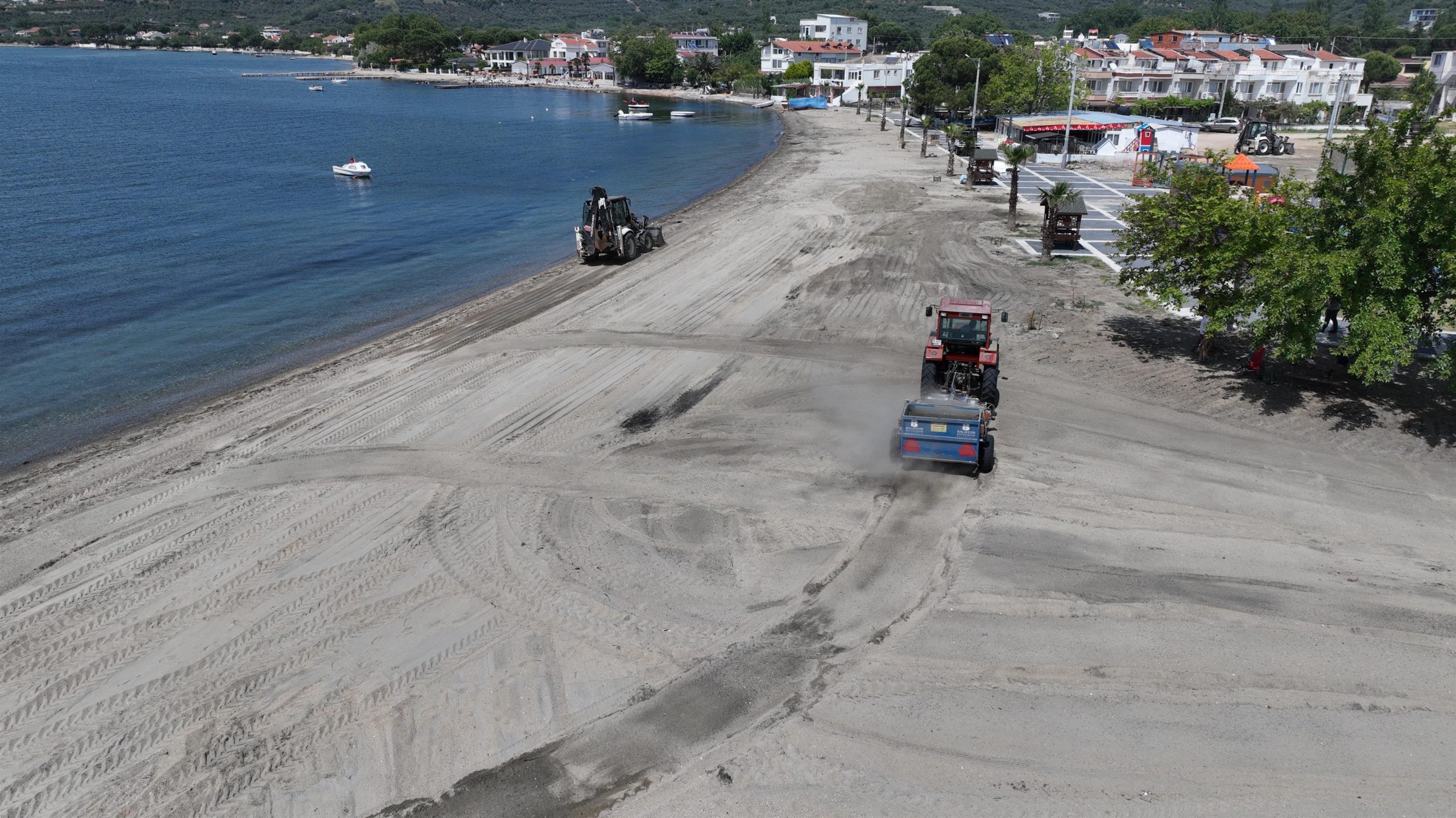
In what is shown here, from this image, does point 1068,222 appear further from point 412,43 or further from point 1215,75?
point 412,43

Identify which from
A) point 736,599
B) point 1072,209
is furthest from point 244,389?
point 1072,209

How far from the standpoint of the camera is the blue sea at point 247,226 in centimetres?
2614

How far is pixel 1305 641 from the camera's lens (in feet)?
40.8

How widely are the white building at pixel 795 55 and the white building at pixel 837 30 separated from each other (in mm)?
23359

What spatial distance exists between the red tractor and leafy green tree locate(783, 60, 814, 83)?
424ft

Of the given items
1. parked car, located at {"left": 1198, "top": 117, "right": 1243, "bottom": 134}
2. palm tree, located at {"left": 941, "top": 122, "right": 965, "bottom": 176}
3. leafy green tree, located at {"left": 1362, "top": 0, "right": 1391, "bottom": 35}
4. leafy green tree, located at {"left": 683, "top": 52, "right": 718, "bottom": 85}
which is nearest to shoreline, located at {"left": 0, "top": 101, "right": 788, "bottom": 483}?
palm tree, located at {"left": 941, "top": 122, "right": 965, "bottom": 176}

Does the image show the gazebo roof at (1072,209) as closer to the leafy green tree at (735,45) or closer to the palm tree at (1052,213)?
the palm tree at (1052,213)

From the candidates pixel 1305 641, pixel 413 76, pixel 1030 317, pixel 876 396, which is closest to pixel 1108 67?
pixel 1030 317

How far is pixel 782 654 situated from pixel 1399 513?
40.8 ft

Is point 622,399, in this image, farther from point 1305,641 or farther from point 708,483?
point 1305,641

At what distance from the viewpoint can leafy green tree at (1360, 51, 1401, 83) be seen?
12150 centimetres

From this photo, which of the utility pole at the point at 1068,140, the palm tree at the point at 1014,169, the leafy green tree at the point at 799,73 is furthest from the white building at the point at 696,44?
the palm tree at the point at 1014,169

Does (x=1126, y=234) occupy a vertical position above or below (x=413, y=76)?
below

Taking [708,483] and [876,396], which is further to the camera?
[876,396]
